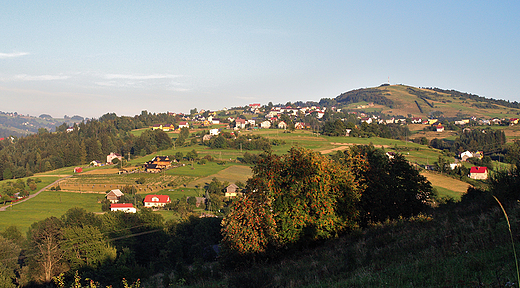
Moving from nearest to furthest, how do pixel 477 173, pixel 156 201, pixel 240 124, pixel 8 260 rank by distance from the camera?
1. pixel 8 260
2. pixel 477 173
3. pixel 156 201
4. pixel 240 124

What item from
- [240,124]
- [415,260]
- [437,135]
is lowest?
[437,135]

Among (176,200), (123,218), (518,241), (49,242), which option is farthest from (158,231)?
(518,241)

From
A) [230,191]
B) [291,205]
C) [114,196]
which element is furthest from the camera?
[230,191]

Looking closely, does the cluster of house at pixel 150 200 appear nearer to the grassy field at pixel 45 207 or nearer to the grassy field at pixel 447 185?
the grassy field at pixel 45 207

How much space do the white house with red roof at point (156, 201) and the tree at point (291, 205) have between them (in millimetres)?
34343

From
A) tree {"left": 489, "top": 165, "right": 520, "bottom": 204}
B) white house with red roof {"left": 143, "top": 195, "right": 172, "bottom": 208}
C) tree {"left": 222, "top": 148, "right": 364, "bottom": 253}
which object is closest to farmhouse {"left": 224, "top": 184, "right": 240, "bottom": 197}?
white house with red roof {"left": 143, "top": 195, "right": 172, "bottom": 208}

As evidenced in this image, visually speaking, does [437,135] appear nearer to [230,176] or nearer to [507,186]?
[230,176]

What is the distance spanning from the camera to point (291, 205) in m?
11.6

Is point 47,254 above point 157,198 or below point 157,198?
above

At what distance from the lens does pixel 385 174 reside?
602 inches

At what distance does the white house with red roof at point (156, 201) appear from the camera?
4400 cm

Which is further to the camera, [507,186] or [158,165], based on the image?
[158,165]

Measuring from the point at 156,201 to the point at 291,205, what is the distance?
120ft

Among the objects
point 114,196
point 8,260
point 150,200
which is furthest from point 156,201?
point 8,260
